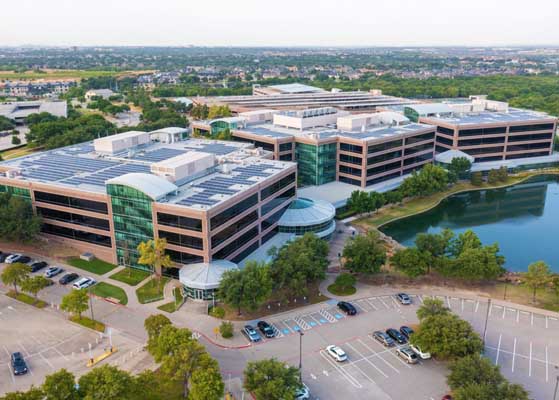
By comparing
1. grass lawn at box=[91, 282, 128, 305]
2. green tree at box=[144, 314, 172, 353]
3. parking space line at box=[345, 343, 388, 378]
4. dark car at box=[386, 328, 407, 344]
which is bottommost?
parking space line at box=[345, 343, 388, 378]

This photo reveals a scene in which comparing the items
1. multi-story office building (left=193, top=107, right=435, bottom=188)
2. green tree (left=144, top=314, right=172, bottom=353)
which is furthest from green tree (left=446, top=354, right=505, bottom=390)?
multi-story office building (left=193, top=107, right=435, bottom=188)

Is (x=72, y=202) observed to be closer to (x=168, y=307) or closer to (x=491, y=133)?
(x=168, y=307)

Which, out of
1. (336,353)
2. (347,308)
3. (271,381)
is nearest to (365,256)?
(347,308)

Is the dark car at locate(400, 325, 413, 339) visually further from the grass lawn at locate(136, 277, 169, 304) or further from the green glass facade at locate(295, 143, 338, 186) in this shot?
the green glass facade at locate(295, 143, 338, 186)

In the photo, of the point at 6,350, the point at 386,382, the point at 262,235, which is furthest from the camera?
the point at 262,235

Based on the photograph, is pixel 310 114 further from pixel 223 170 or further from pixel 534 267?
pixel 534 267

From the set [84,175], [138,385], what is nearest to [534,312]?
[138,385]
